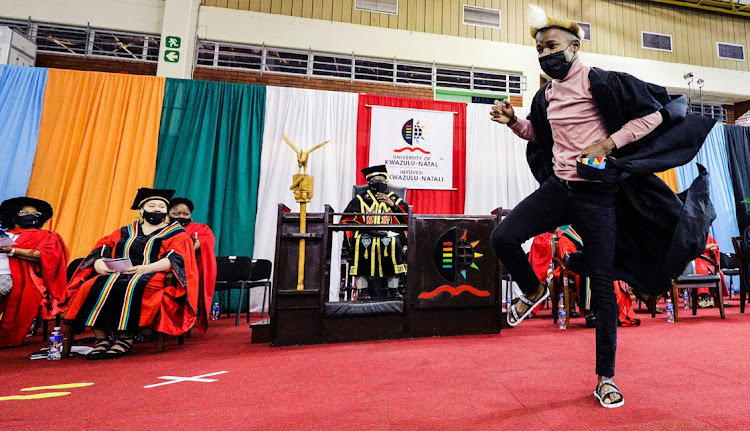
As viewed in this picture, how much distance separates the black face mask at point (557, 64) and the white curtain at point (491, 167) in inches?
195

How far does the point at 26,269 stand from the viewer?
10.9 feet

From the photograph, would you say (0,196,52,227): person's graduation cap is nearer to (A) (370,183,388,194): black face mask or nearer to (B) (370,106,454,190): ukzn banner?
(A) (370,183,388,194): black face mask

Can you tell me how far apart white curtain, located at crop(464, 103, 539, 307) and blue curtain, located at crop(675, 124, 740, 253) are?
3410 mm

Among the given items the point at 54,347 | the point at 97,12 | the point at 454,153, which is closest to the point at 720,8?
the point at 454,153

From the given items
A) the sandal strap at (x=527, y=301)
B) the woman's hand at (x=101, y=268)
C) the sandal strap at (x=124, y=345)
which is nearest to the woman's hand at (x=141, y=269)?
the woman's hand at (x=101, y=268)

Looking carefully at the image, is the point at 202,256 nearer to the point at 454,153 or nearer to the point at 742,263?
the point at 454,153

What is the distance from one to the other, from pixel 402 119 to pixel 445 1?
3.05m

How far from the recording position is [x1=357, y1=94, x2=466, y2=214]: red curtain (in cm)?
643

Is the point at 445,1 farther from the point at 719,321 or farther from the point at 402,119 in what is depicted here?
the point at 719,321

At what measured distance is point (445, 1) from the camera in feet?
25.5

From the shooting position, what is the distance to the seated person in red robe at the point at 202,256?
11.9 ft

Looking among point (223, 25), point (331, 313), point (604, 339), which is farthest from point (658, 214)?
point (223, 25)

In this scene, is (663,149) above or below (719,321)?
above

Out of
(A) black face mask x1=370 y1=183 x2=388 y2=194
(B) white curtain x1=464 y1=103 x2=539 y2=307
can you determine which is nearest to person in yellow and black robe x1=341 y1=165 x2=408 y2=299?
(A) black face mask x1=370 y1=183 x2=388 y2=194
